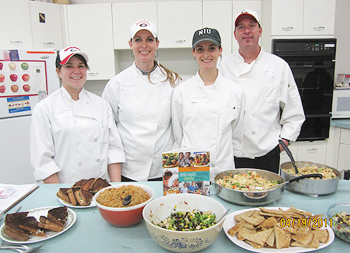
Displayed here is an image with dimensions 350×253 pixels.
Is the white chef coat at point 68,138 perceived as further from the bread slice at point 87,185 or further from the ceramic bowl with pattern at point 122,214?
the ceramic bowl with pattern at point 122,214

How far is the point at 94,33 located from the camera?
3.21 m

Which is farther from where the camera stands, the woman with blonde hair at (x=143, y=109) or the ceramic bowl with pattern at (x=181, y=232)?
the woman with blonde hair at (x=143, y=109)

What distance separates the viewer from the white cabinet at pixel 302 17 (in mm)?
2932

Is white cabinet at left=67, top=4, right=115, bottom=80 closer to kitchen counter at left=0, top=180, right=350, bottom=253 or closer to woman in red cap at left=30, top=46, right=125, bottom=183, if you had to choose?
woman in red cap at left=30, top=46, right=125, bottom=183

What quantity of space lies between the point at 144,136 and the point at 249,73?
3.04 feet

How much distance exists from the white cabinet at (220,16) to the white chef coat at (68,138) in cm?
225

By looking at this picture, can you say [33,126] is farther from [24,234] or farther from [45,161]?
[24,234]

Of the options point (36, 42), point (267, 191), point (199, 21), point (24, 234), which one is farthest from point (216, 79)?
point (36, 42)

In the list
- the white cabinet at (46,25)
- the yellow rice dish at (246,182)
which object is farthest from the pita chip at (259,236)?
the white cabinet at (46,25)

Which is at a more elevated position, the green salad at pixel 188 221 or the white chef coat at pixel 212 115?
the white chef coat at pixel 212 115

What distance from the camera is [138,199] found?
926 millimetres

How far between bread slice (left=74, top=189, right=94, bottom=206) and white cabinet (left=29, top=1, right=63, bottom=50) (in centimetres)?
268
